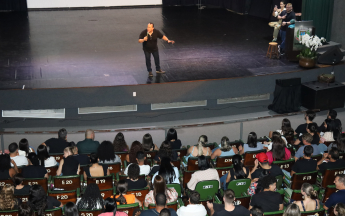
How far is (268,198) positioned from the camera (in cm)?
509

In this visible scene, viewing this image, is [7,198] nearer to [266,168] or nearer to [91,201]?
[91,201]

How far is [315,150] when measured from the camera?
6754mm

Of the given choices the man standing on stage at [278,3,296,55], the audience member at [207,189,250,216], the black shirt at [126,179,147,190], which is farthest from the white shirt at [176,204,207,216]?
the man standing on stage at [278,3,296,55]

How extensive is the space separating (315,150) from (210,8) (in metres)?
15.6

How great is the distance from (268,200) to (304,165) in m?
1.24

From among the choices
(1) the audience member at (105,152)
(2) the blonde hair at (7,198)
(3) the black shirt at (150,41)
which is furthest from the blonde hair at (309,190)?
(3) the black shirt at (150,41)

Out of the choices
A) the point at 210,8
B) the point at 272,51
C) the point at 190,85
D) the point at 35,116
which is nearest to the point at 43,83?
the point at 35,116

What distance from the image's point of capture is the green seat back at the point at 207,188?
18.0ft

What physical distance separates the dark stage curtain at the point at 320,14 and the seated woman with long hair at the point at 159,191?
394 inches

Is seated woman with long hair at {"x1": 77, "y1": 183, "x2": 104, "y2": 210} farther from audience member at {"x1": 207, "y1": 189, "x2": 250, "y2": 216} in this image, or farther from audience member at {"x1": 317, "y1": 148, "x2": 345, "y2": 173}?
audience member at {"x1": 317, "y1": 148, "x2": 345, "y2": 173}

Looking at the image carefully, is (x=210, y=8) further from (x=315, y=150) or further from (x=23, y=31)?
(x=315, y=150)

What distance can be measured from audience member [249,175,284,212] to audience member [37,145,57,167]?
3.17 metres

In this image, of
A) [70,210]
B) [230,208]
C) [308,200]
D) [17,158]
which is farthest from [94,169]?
[308,200]

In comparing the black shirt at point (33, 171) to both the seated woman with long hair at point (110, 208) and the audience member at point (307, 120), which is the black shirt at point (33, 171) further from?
the audience member at point (307, 120)
